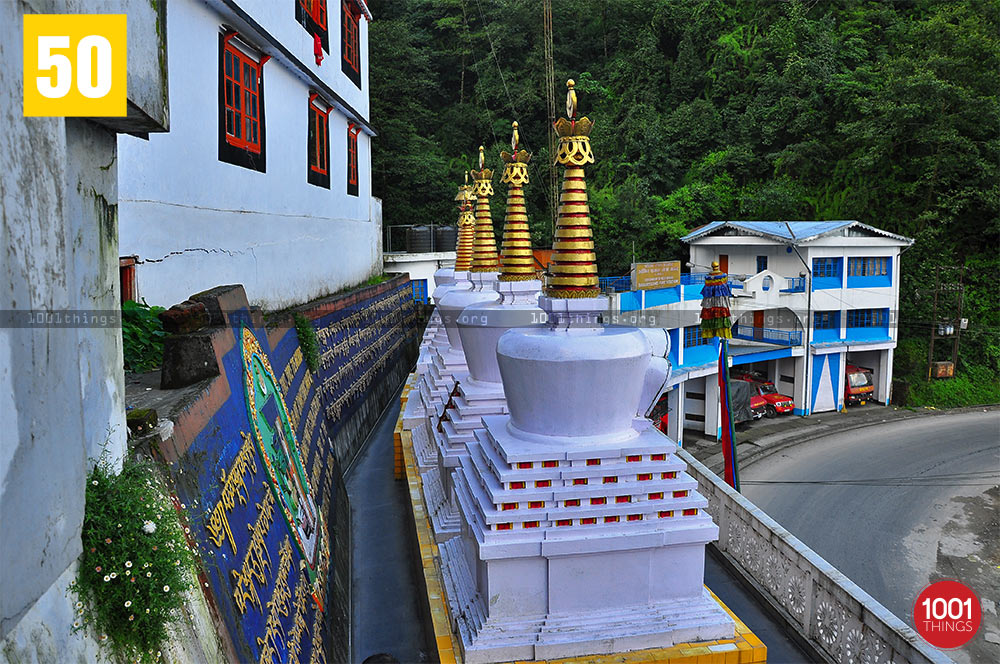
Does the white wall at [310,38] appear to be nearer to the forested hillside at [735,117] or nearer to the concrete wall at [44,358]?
the concrete wall at [44,358]

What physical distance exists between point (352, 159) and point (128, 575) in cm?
1767

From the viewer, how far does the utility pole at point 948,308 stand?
88.2ft

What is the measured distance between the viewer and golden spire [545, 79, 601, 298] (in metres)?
6.10

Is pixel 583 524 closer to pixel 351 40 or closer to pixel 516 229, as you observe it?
pixel 516 229

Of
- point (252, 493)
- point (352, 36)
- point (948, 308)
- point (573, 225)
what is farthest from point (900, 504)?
point (352, 36)

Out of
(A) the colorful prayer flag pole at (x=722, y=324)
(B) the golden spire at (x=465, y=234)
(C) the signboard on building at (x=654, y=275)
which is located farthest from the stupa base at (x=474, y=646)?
(C) the signboard on building at (x=654, y=275)

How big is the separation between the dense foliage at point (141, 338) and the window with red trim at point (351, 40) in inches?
528

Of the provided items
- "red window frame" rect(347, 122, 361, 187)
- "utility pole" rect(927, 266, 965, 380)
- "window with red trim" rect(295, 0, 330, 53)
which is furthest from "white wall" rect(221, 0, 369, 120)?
"utility pole" rect(927, 266, 965, 380)

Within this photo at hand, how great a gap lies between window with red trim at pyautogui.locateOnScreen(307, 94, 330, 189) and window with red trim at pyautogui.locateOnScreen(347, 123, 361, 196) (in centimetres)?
245

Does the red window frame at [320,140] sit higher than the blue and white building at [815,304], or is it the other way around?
the red window frame at [320,140]

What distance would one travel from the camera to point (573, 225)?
6.21 meters

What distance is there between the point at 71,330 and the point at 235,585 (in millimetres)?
1750

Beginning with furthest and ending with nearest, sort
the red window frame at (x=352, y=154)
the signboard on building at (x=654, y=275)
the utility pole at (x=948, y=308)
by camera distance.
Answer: the utility pole at (x=948, y=308)
the signboard on building at (x=654, y=275)
the red window frame at (x=352, y=154)

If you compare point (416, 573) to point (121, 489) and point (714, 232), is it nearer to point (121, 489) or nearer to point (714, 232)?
point (121, 489)
